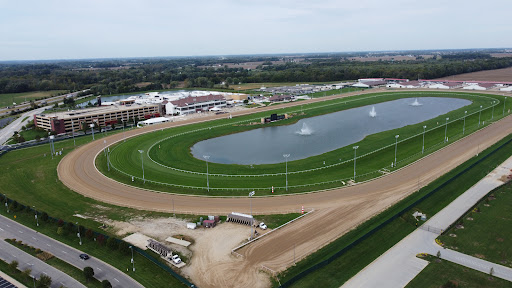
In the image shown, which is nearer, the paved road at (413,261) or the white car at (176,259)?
the paved road at (413,261)

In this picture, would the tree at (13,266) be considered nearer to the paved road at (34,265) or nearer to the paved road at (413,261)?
the paved road at (34,265)

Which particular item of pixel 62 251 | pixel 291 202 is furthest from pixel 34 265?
pixel 291 202

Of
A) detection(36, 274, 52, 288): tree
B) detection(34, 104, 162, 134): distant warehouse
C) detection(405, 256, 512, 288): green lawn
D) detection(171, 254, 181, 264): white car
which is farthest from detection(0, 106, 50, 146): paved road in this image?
detection(405, 256, 512, 288): green lawn

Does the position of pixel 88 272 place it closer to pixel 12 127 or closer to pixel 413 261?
pixel 413 261

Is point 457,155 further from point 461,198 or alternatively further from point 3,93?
point 3,93

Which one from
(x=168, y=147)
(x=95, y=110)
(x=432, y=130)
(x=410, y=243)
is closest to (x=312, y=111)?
(x=432, y=130)

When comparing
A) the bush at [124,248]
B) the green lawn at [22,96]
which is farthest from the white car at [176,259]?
the green lawn at [22,96]
